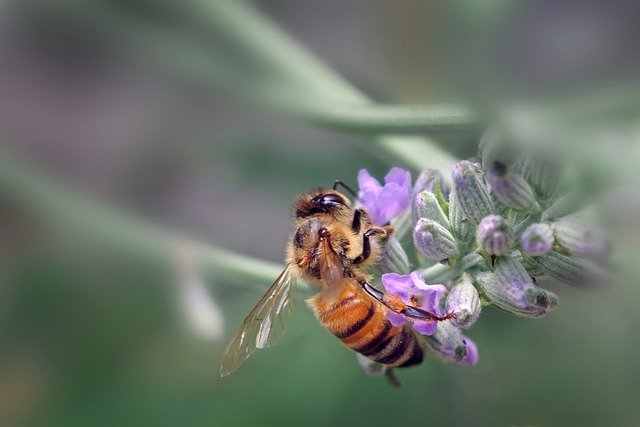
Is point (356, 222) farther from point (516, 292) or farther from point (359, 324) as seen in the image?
Result: point (516, 292)

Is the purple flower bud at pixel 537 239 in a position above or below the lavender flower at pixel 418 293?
above

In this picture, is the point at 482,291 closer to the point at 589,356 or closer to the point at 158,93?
the point at 589,356

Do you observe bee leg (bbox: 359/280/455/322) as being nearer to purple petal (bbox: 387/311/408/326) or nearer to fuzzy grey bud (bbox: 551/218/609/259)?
purple petal (bbox: 387/311/408/326)

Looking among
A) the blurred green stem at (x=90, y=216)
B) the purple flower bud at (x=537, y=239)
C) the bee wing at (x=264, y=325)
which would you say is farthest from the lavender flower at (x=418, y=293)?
the blurred green stem at (x=90, y=216)

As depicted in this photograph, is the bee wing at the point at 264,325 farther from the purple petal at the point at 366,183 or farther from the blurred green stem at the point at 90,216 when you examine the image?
the blurred green stem at the point at 90,216

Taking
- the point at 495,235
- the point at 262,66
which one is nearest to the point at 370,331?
the point at 495,235

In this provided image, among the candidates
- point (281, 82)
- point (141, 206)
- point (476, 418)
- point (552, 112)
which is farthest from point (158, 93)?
point (552, 112)
